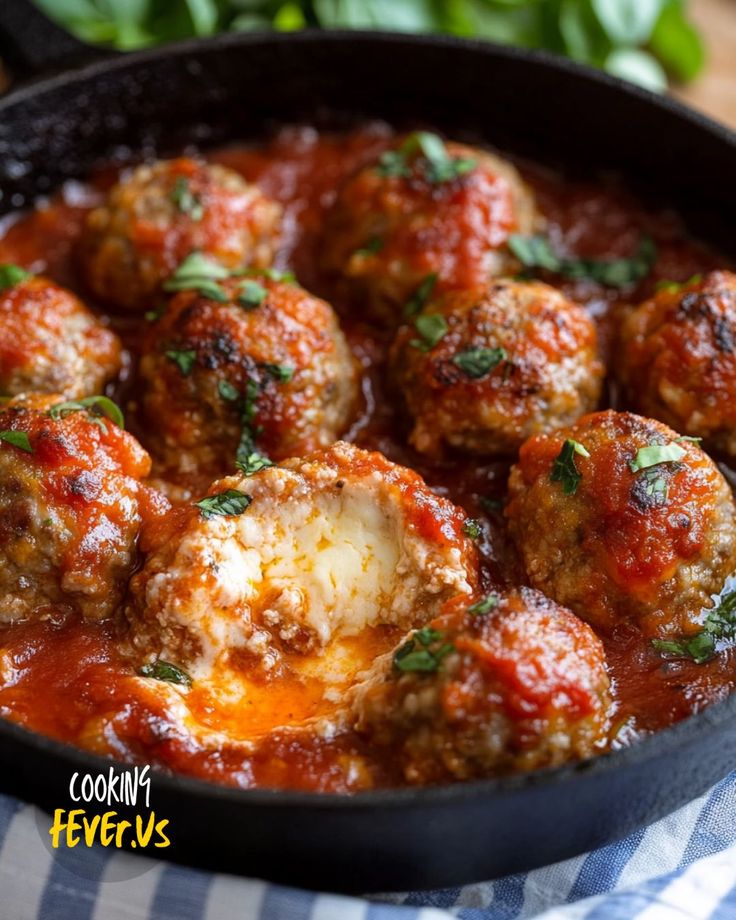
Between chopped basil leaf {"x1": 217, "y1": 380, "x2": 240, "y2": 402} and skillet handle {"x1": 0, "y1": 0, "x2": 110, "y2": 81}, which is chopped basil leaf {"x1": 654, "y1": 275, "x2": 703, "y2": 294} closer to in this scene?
chopped basil leaf {"x1": 217, "y1": 380, "x2": 240, "y2": 402}

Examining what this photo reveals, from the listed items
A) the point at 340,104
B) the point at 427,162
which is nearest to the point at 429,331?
the point at 427,162

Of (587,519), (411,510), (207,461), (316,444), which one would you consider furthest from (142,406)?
(587,519)

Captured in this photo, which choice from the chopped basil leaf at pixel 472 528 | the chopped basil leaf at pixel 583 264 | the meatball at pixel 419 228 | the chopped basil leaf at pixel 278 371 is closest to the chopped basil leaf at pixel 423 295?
the meatball at pixel 419 228

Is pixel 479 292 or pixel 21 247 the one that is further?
pixel 21 247

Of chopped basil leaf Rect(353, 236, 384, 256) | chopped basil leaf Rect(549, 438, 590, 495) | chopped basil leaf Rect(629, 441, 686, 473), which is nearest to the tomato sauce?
chopped basil leaf Rect(353, 236, 384, 256)

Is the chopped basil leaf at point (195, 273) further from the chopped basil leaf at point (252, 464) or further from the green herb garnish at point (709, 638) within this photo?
the green herb garnish at point (709, 638)

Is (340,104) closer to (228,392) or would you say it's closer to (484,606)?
(228,392)

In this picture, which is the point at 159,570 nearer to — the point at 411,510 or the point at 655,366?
the point at 411,510

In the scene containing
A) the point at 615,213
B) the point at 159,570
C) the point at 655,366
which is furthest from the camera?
the point at 615,213
